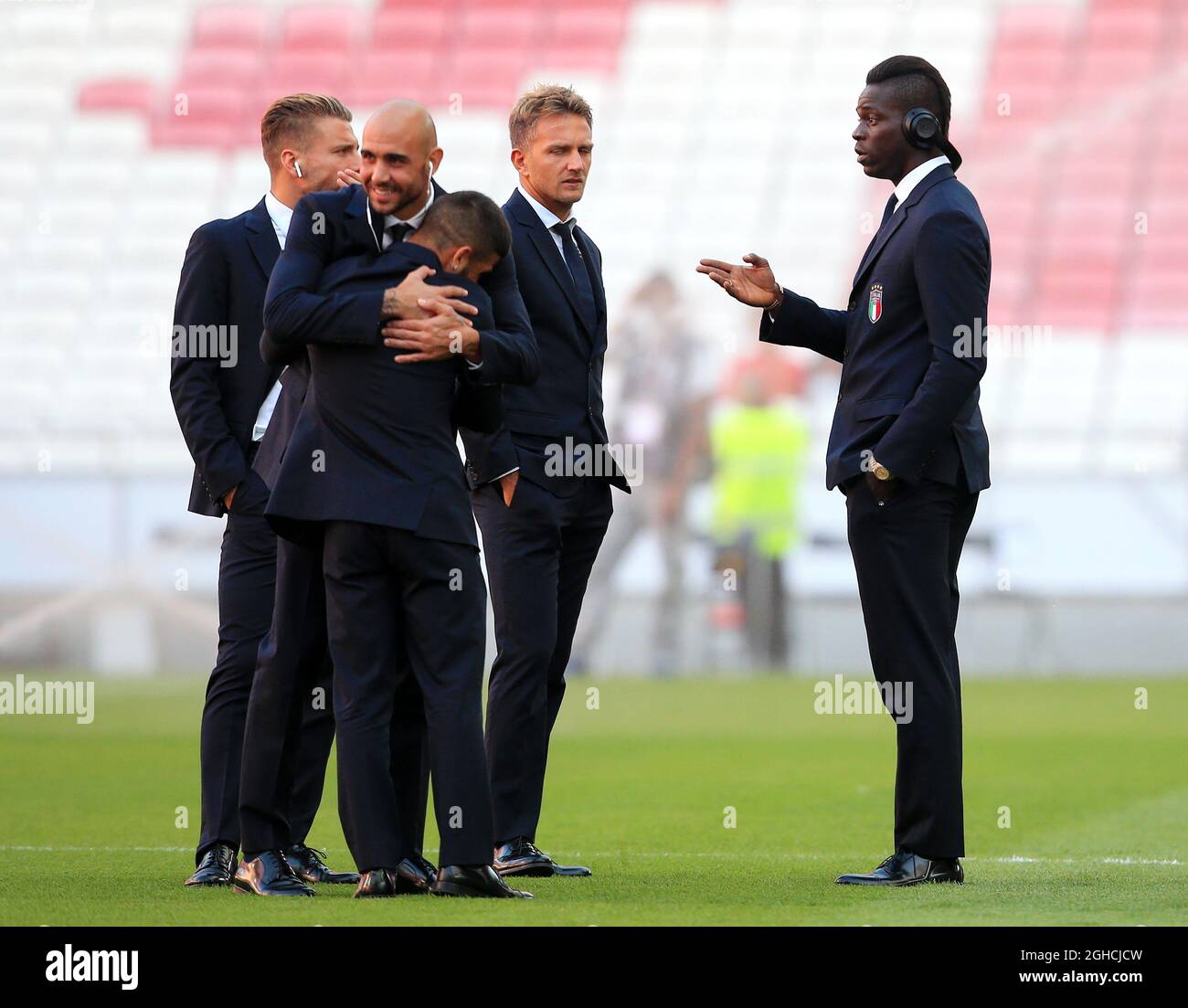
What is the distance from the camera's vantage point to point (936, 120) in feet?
15.1

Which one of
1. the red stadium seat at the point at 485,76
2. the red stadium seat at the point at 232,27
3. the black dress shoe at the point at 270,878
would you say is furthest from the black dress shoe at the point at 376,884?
the red stadium seat at the point at 232,27

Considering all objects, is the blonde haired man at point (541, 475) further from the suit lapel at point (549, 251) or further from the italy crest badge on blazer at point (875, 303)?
the italy crest badge on blazer at point (875, 303)

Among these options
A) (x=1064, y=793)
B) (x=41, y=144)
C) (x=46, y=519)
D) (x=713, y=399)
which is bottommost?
(x=1064, y=793)

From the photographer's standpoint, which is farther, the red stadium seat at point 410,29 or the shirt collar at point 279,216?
the red stadium seat at point 410,29

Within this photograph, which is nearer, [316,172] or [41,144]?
[316,172]

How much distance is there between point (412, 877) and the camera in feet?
13.4

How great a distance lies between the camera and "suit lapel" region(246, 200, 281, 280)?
4.71 meters

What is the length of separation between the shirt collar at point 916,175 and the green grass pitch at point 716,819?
1.60 m

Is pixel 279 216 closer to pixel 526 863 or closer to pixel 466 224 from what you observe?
pixel 466 224

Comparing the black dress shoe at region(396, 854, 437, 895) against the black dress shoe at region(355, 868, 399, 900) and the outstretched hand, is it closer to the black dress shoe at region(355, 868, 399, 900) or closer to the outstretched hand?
the black dress shoe at region(355, 868, 399, 900)

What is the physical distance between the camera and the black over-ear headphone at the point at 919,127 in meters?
4.57
